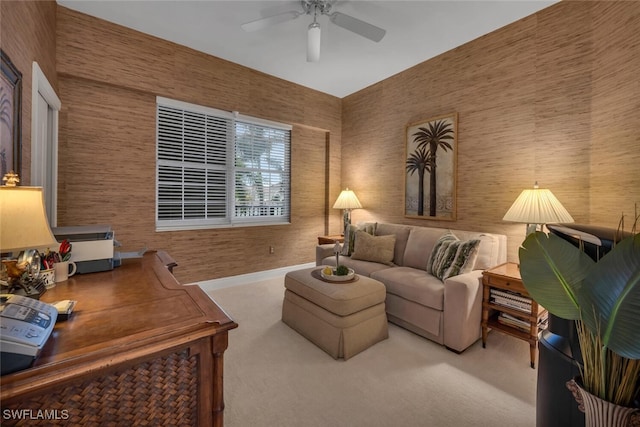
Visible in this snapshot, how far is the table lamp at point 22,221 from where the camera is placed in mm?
934

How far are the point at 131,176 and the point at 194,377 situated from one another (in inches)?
118

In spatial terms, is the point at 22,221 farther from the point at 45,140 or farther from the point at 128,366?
the point at 45,140

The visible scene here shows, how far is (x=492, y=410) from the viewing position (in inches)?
65.4

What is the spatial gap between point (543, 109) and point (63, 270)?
154 inches

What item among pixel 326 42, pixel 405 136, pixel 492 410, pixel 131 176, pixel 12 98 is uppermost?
pixel 326 42

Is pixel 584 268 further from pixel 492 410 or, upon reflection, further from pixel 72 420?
pixel 72 420

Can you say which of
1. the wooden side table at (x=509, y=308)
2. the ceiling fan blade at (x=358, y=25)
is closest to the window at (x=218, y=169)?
the ceiling fan blade at (x=358, y=25)

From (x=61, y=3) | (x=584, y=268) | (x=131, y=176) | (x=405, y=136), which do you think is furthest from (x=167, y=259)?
(x=405, y=136)

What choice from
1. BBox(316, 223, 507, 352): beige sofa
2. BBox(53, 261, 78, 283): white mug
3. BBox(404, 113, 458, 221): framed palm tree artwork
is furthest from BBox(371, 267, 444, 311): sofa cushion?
BBox(53, 261, 78, 283): white mug

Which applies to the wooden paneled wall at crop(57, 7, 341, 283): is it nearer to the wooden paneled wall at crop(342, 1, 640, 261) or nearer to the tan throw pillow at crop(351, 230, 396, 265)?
the tan throw pillow at crop(351, 230, 396, 265)

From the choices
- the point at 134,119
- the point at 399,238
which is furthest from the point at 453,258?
the point at 134,119

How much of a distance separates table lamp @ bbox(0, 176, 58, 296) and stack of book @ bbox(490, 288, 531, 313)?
9.37 ft

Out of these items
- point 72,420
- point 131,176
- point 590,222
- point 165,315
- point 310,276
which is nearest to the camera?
point 72,420

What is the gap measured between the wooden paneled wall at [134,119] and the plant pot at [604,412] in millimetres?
3691
